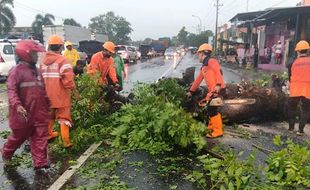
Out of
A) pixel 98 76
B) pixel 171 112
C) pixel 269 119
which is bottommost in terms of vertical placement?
pixel 269 119

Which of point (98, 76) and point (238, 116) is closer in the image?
point (98, 76)

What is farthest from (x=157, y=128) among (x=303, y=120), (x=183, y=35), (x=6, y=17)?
(x=183, y=35)

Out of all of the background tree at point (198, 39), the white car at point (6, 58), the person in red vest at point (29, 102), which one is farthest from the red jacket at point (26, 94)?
the background tree at point (198, 39)

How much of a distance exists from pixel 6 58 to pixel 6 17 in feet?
104

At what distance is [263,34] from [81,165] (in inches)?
1375

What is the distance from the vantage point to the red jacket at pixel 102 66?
26.3 feet

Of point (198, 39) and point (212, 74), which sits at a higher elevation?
point (212, 74)

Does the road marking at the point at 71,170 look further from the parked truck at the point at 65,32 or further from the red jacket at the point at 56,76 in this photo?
the parked truck at the point at 65,32

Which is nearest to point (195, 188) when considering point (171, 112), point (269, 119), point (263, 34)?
point (171, 112)

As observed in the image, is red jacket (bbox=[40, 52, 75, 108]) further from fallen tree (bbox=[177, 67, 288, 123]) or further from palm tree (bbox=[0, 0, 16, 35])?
palm tree (bbox=[0, 0, 16, 35])

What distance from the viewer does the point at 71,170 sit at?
5.32m

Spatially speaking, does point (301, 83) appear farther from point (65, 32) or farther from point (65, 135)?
point (65, 32)

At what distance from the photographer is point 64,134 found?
6133 millimetres

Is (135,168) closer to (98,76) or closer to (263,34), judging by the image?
(98,76)
